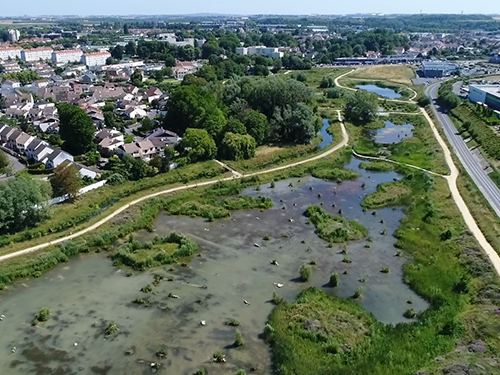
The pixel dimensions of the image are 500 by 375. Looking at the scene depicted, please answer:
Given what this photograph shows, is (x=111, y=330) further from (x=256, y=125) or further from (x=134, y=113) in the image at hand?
(x=134, y=113)

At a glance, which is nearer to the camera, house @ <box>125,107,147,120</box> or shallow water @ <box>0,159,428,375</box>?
shallow water @ <box>0,159,428,375</box>

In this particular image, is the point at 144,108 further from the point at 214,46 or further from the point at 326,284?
the point at 214,46

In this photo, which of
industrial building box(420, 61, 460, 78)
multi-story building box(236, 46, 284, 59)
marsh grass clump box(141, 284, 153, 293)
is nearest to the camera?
marsh grass clump box(141, 284, 153, 293)

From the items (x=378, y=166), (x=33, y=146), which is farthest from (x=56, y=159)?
(x=378, y=166)

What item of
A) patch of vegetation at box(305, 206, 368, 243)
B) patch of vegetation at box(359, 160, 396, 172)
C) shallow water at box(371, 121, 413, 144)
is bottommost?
shallow water at box(371, 121, 413, 144)

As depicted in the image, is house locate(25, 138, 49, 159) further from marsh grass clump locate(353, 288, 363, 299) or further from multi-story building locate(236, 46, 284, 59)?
multi-story building locate(236, 46, 284, 59)

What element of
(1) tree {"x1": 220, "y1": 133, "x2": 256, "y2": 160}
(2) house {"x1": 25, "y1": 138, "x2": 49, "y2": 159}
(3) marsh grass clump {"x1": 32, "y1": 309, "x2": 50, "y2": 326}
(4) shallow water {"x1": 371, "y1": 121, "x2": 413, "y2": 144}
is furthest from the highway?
(2) house {"x1": 25, "y1": 138, "x2": 49, "y2": 159}
